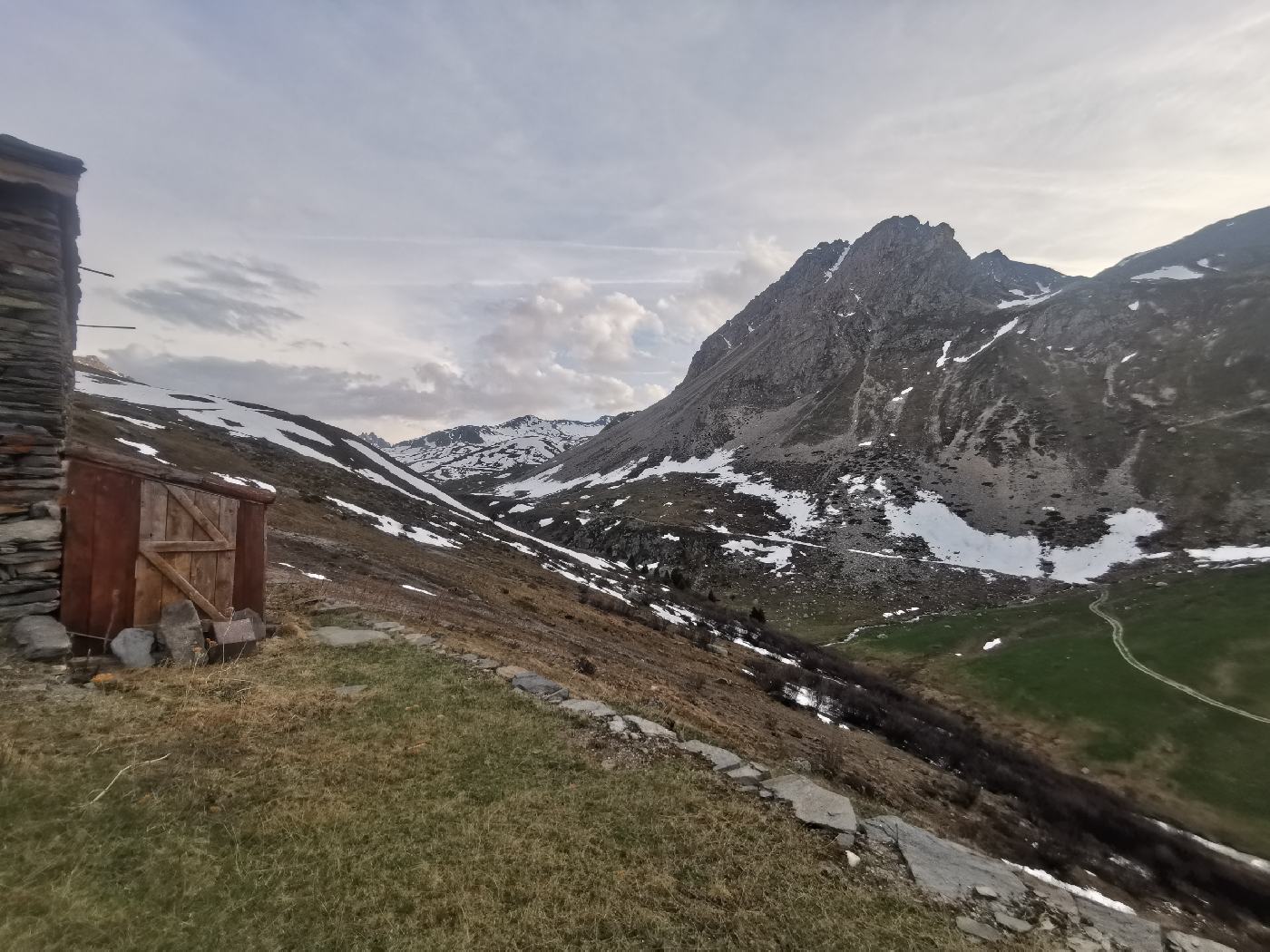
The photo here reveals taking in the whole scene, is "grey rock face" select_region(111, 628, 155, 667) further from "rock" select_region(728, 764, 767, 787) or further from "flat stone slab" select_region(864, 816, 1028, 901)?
"flat stone slab" select_region(864, 816, 1028, 901)

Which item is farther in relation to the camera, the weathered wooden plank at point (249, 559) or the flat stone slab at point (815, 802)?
the weathered wooden plank at point (249, 559)

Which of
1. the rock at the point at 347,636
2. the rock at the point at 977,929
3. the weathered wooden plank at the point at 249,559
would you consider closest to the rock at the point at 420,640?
the rock at the point at 347,636

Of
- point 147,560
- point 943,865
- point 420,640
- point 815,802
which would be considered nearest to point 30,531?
point 147,560

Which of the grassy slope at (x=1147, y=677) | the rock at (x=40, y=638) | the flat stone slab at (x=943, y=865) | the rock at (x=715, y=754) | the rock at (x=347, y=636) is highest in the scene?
the rock at (x=40, y=638)

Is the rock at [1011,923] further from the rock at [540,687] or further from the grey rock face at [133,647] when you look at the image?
the grey rock face at [133,647]

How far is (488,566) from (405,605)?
55.6 feet

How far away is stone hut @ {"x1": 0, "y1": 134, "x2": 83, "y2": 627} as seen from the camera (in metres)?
Answer: 10.0

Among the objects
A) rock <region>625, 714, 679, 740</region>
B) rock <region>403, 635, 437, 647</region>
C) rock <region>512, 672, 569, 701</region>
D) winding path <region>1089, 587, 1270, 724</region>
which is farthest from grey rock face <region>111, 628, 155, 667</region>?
winding path <region>1089, 587, 1270, 724</region>

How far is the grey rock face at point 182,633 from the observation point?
10953 millimetres

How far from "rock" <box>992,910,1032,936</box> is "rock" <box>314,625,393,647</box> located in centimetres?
1277

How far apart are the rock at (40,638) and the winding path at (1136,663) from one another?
152 feet

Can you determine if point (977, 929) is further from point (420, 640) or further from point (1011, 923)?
point (420, 640)

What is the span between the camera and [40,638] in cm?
961

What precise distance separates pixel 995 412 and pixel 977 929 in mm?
110339
